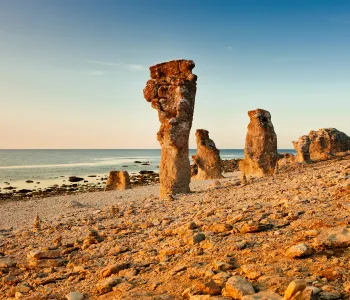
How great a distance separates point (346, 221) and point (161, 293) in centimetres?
364

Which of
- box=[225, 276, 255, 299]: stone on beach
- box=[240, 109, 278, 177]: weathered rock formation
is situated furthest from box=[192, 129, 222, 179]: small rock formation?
box=[225, 276, 255, 299]: stone on beach

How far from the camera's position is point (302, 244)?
539 cm

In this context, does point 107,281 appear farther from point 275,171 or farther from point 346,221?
point 275,171

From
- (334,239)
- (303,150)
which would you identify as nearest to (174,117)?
(334,239)

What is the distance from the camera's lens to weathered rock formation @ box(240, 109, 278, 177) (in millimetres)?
24281

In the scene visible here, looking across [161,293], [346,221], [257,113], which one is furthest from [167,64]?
[161,293]

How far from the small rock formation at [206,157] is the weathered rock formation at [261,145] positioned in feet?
17.2

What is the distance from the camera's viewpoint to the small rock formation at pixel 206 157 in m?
29.8

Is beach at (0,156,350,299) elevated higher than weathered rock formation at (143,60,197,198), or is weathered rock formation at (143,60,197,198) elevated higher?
weathered rock formation at (143,60,197,198)

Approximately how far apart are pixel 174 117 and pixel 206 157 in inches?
527

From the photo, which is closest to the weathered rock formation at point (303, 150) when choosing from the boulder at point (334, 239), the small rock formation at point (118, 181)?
the small rock formation at point (118, 181)

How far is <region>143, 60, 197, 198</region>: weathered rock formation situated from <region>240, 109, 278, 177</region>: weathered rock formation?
8419mm

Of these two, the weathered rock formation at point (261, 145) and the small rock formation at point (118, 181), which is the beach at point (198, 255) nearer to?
the weathered rock formation at point (261, 145)

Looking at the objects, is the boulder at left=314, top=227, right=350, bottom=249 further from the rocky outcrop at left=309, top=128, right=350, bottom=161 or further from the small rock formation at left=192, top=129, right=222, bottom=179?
the rocky outcrop at left=309, top=128, right=350, bottom=161
